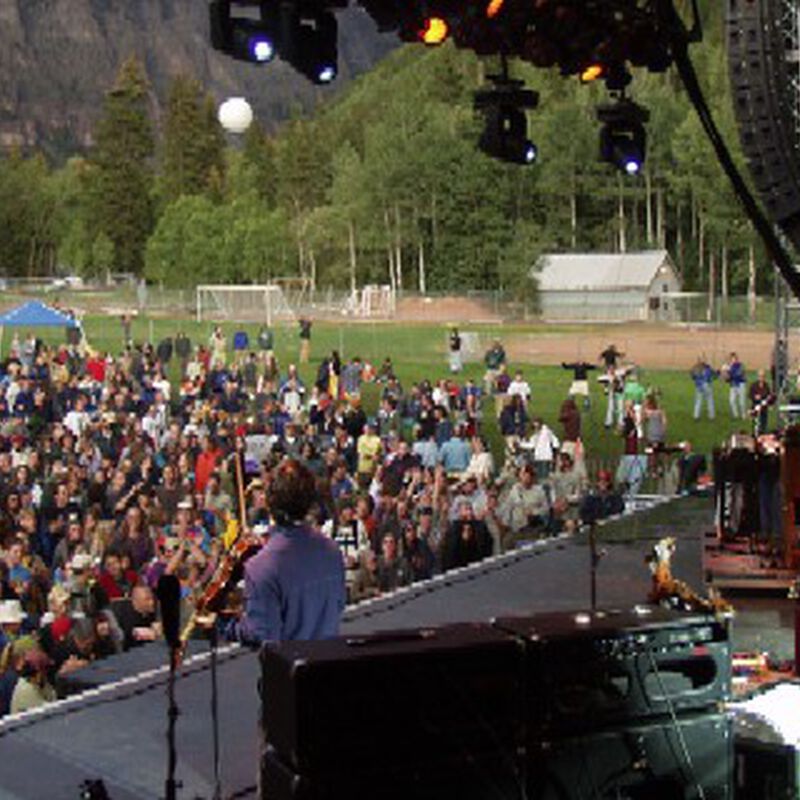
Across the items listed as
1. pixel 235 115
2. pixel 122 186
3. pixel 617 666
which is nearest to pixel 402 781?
pixel 617 666

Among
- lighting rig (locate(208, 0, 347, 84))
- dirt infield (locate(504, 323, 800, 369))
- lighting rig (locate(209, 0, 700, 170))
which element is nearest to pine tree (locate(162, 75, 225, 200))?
dirt infield (locate(504, 323, 800, 369))

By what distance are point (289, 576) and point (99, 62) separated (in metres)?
182

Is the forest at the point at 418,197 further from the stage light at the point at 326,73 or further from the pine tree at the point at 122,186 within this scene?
the stage light at the point at 326,73

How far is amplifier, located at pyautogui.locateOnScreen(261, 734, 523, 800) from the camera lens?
380 cm

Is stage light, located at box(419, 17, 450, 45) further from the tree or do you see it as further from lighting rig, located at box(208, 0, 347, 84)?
the tree

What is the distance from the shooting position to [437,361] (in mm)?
35719

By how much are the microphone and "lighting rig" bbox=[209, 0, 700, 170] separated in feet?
11.5

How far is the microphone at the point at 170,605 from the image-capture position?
16.0ft

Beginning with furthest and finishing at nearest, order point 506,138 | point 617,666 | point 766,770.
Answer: point 506,138
point 766,770
point 617,666

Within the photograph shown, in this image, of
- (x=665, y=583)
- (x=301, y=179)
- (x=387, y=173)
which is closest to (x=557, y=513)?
(x=665, y=583)

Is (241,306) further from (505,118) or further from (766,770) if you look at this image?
(766,770)

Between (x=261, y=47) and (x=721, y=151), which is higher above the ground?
(x=261, y=47)

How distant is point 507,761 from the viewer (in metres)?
3.96

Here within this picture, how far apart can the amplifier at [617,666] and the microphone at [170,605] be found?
112 centimetres
